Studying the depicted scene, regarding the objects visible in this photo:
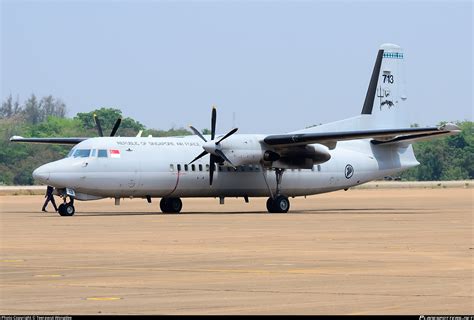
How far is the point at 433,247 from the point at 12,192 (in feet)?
190

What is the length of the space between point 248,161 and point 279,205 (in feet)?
6.71

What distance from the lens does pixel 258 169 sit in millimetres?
43781

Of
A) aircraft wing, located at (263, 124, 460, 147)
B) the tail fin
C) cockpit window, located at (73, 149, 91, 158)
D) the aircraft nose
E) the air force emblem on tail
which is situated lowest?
the aircraft nose

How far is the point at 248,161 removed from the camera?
4194 cm

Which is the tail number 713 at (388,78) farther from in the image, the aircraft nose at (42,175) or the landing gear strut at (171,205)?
the aircraft nose at (42,175)

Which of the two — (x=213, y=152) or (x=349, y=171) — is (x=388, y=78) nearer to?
(x=349, y=171)

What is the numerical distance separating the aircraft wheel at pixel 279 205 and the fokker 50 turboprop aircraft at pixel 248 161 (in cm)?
4

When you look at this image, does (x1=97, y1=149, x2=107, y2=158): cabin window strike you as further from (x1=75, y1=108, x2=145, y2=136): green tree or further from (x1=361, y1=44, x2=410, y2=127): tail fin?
(x1=75, y1=108, x2=145, y2=136): green tree

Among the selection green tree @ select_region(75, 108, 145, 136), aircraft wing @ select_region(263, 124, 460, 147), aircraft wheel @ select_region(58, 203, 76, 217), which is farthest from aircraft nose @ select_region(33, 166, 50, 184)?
green tree @ select_region(75, 108, 145, 136)

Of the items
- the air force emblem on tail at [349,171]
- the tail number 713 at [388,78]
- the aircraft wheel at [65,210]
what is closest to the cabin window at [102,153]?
the aircraft wheel at [65,210]

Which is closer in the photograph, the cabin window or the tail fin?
the cabin window

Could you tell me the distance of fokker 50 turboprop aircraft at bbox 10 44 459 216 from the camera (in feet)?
129

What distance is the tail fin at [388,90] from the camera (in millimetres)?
48531

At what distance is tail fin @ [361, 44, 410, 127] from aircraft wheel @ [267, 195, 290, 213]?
26.1ft
